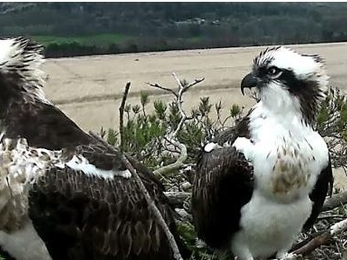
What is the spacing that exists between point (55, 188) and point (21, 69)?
24.1 inches

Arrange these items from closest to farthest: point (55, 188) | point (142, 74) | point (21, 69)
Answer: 1. point (55, 188)
2. point (21, 69)
3. point (142, 74)

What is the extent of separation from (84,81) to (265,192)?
16.2 meters

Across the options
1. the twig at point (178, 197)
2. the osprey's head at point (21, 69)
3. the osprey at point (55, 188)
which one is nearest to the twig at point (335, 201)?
the twig at point (178, 197)

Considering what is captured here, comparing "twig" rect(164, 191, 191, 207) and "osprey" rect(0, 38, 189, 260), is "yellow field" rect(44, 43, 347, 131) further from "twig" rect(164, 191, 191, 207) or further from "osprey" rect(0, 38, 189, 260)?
"osprey" rect(0, 38, 189, 260)

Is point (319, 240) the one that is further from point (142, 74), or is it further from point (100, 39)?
point (142, 74)

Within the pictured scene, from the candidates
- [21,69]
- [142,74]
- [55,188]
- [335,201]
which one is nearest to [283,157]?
[335,201]

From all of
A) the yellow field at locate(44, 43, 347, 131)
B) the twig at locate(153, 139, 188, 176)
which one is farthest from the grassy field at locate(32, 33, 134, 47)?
the twig at locate(153, 139, 188, 176)

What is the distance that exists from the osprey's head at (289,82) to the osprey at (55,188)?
741 mm

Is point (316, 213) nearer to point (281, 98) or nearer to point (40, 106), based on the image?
point (281, 98)

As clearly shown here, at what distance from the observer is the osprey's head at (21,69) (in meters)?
3.44

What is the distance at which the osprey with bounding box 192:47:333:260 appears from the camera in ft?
12.4

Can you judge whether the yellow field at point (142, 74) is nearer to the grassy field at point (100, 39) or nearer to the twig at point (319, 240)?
the grassy field at point (100, 39)

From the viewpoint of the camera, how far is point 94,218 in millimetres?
3275

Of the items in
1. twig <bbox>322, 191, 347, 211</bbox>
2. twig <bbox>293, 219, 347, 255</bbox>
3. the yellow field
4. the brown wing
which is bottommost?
the yellow field
